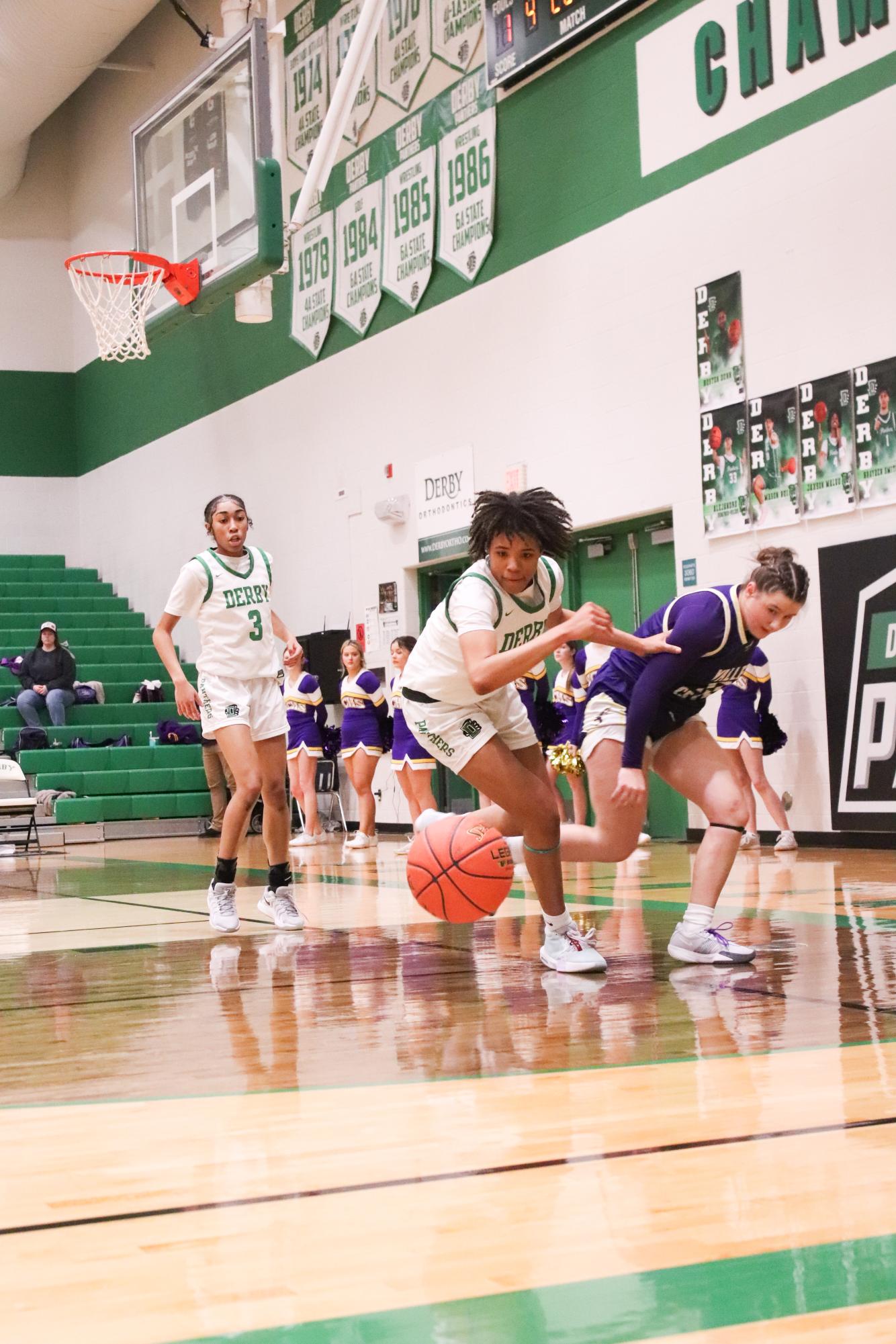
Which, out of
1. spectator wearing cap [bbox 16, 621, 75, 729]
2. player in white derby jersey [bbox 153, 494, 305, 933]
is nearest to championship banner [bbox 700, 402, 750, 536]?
player in white derby jersey [bbox 153, 494, 305, 933]

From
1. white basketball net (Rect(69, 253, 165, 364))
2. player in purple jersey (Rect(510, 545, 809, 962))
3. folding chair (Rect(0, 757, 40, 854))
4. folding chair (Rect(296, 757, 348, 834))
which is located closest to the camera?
player in purple jersey (Rect(510, 545, 809, 962))

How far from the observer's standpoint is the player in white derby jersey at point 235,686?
667 cm

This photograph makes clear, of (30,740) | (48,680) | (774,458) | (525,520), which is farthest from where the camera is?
(48,680)

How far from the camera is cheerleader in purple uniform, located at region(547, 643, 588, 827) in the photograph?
12.0m

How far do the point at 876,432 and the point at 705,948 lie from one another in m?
6.52

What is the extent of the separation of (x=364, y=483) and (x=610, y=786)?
1199cm

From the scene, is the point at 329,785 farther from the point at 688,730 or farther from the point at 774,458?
the point at 688,730

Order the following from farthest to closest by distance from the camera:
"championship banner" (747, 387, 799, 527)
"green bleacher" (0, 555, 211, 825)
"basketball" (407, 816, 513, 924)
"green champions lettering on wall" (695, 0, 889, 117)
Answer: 1. "green bleacher" (0, 555, 211, 825)
2. "championship banner" (747, 387, 799, 527)
3. "green champions lettering on wall" (695, 0, 889, 117)
4. "basketball" (407, 816, 513, 924)

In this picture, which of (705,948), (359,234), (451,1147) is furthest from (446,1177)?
(359,234)

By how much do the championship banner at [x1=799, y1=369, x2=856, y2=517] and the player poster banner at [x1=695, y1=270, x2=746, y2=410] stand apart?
0.74 m

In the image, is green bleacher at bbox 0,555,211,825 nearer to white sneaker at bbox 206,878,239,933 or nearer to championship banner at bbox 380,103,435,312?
championship banner at bbox 380,103,435,312

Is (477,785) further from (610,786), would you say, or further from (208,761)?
(208,761)

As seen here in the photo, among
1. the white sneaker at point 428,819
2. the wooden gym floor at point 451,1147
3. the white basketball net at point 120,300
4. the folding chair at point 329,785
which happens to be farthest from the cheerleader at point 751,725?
the folding chair at point 329,785

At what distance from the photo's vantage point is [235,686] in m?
6.73
